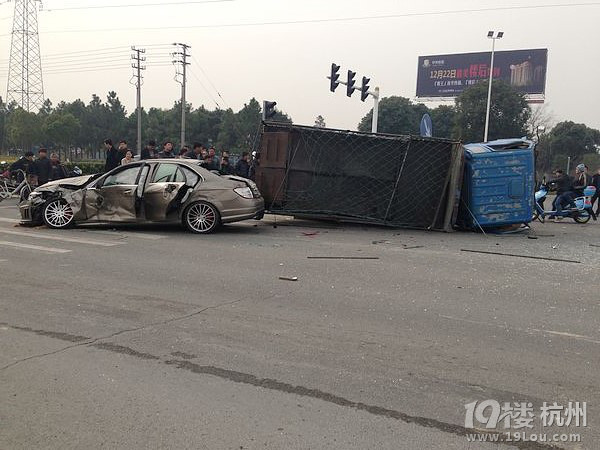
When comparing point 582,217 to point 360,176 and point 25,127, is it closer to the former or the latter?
point 360,176

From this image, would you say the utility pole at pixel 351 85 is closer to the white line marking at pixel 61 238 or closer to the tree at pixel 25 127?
the white line marking at pixel 61 238

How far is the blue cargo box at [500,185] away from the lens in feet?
38.8

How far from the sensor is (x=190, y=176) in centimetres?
1088

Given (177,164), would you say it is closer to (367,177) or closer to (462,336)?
(367,177)

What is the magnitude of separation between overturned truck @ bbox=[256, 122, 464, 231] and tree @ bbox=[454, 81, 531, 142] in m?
42.7

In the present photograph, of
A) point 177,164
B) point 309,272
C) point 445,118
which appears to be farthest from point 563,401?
point 445,118

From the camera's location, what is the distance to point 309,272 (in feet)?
24.9

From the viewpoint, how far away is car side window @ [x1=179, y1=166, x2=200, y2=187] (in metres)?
10.8

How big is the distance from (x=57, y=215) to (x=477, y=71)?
63.8 meters

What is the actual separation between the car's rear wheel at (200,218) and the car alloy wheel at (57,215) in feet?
8.32

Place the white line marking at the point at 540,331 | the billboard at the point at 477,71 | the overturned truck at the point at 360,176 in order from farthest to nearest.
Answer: the billboard at the point at 477,71 → the overturned truck at the point at 360,176 → the white line marking at the point at 540,331

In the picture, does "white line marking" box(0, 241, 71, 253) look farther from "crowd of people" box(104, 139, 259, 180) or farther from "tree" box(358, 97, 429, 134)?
"tree" box(358, 97, 429, 134)

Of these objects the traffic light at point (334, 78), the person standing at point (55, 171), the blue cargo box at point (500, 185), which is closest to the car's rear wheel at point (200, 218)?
the blue cargo box at point (500, 185)

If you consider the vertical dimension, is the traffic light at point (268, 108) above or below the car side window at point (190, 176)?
above
